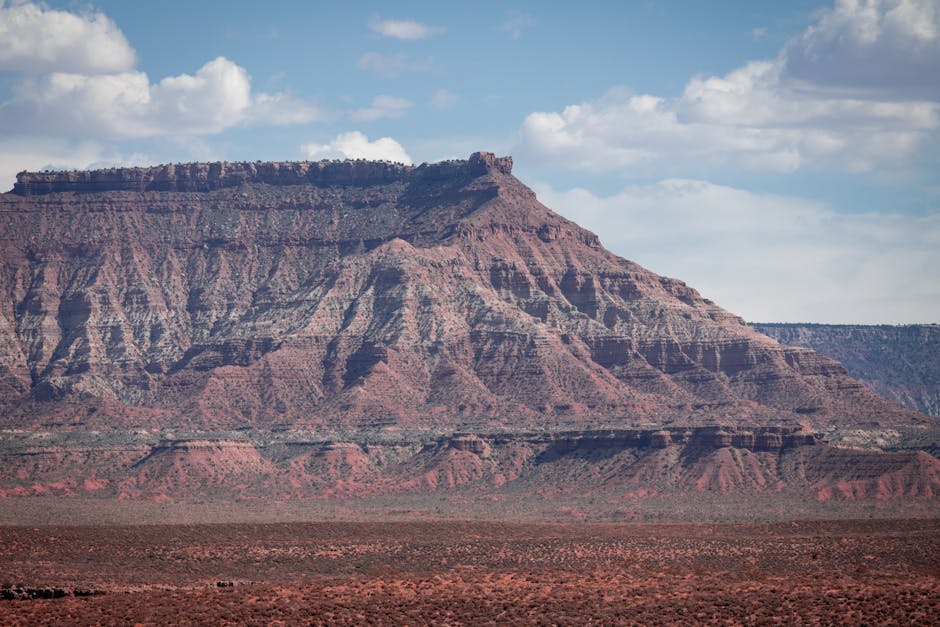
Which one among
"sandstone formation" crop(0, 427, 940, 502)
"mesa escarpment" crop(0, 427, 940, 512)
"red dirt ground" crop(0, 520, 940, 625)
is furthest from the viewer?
"mesa escarpment" crop(0, 427, 940, 512)

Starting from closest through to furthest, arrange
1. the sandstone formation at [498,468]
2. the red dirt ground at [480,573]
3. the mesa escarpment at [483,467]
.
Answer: the red dirt ground at [480,573] < the sandstone formation at [498,468] < the mesa escarpment at [483,467]

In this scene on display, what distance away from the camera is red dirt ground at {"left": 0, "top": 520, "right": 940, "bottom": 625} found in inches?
3103

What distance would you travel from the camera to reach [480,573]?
94.9m

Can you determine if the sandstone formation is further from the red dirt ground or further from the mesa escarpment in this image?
the red dirt ground

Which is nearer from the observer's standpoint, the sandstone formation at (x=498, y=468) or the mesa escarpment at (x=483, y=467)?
the sandstone formation at (x=498, y=468)

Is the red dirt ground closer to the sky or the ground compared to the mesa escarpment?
closer to the ground

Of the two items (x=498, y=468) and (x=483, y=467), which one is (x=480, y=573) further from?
(x=498, y=468)

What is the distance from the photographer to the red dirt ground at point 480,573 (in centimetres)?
7881

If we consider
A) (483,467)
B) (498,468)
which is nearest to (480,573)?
(483,467)

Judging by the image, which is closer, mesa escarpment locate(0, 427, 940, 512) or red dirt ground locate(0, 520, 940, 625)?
red dirt ground locate(0, 520, 940, 625)

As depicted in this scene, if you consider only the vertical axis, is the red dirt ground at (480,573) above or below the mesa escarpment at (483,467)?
below

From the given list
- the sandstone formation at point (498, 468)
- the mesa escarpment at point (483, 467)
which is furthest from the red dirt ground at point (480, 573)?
the mesa escarpment at point (483, 467)

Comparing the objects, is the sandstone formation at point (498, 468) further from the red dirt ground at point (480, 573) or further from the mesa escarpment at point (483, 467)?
the red dirt ground at point (480, 573)

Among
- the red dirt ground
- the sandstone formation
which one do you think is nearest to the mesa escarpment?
the sandstone formation
